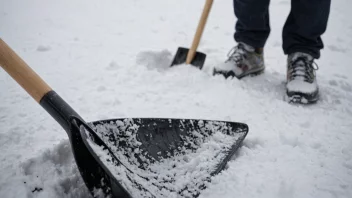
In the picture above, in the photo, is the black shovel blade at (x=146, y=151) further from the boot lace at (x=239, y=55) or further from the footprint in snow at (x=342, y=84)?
the footprint in snow at (x=342, y=84)

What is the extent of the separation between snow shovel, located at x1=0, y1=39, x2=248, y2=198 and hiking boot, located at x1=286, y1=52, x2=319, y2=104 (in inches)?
25.7

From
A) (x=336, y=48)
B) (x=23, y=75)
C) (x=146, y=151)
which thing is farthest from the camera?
(x=336, y=48)

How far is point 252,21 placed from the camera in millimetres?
1796

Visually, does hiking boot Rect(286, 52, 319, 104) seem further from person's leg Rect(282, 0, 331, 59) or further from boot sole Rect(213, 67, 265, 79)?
boot sole Rect(213, 67, 265, 79)

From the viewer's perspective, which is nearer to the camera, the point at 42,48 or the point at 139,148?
the point at 139,148

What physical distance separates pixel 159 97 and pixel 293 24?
109cm

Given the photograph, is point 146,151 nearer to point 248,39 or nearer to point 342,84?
point 248,39

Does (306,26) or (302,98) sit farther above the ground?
(306,26)

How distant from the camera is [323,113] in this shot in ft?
4.85

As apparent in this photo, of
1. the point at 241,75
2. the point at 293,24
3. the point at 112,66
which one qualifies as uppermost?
the point at 293,24

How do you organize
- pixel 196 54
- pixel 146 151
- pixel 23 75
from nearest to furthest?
pixel 23 75 < pixel 146 151 < pixel 196 54

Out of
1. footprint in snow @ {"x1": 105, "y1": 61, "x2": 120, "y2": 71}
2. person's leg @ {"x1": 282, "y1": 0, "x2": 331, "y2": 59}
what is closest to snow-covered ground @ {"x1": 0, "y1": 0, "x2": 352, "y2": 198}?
footprint in snow @ {"x1": 105, "y1": 61, "x2": 120, "y2": 71}

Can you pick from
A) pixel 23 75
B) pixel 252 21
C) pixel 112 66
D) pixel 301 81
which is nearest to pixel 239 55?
pixel 252 21

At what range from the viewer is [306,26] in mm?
1628
